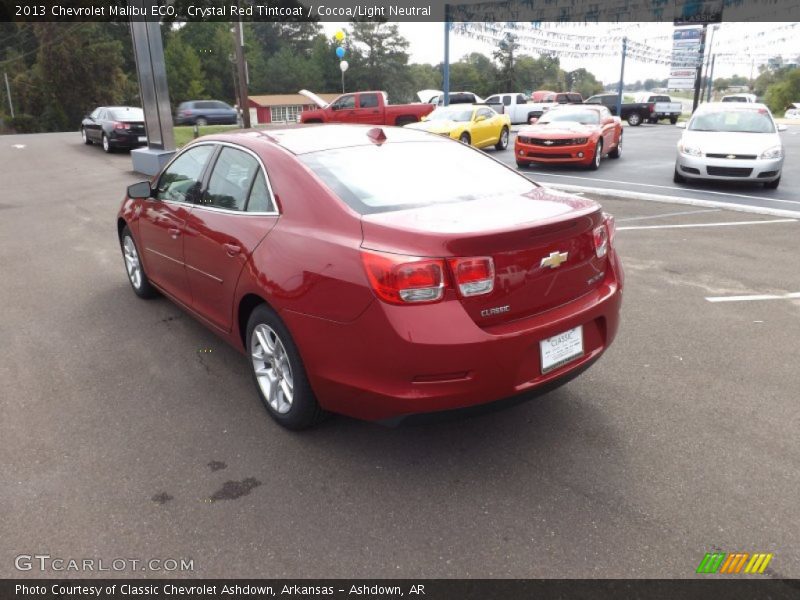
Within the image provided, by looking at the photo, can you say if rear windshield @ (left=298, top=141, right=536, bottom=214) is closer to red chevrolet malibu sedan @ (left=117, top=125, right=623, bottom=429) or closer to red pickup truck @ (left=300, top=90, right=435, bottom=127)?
red chevrolet malibu sedan @ (left=117, top=125, right=623, bottom=429)

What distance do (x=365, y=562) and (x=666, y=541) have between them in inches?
49.0

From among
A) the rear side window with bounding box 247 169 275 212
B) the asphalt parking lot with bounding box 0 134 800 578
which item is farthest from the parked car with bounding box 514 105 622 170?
the rear side window with bounding box 247 169 275 212

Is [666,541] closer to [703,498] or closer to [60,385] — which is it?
[703,498]

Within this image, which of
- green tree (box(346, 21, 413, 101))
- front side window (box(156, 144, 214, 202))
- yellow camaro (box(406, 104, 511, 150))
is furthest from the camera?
green tree (box(346, 21, 413, 101))

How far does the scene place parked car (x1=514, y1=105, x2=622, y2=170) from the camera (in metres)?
14.7

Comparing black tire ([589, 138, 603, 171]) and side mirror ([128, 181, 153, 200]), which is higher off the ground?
side mirror ([128, 181, 153, 200])

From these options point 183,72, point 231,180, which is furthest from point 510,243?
point 183,72

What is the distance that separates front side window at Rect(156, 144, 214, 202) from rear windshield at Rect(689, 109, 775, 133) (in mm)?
11071

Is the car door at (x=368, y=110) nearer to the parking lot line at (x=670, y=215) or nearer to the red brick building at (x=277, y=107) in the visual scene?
the parking lot line at (x=670, y=215)

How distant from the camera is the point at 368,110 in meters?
24.5

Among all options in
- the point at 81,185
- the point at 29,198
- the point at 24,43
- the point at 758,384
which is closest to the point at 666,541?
the point at 758,384

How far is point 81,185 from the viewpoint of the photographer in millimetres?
13633

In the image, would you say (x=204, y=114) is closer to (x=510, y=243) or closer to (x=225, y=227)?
(x=225, y=227)

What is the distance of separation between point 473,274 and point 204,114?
38626 millimetres
